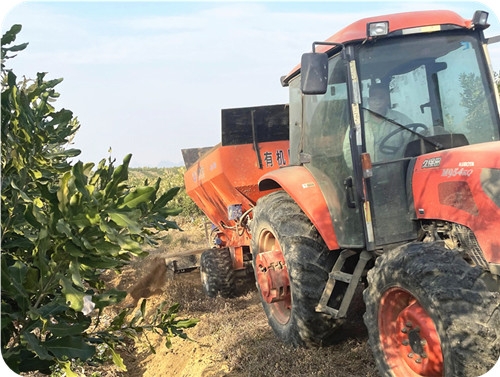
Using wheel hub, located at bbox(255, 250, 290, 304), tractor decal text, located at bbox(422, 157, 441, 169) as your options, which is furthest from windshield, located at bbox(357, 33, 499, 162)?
wheel hub, located at bbox(255, 250, 290, 304)

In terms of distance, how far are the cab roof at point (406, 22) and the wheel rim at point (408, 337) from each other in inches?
70.0

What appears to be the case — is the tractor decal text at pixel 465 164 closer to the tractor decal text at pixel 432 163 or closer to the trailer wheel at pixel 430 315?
the tractor decal text at pixel 432 163

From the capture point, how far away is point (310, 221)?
4207mm

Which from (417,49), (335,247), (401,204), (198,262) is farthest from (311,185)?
(198,262)

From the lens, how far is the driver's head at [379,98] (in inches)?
141

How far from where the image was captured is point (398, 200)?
3531 millimetres

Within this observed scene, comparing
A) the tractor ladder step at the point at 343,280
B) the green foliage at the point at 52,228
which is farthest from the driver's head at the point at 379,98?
the green foliage at the point at 52,228

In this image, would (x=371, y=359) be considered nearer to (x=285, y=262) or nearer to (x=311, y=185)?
(x=285, y=262)

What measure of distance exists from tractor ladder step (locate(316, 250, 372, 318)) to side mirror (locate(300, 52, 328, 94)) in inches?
47.5

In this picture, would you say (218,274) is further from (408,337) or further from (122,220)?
(122,220)

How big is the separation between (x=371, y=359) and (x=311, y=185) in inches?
54.4

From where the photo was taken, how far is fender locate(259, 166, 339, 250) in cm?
392

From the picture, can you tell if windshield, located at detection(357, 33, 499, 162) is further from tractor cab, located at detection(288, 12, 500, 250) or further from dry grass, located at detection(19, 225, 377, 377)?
dry grass, located at detection(19, 225, 377, 377)

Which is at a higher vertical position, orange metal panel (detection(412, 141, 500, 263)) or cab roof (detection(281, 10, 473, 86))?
cab roof (detection(281, 10, 473, 86))
